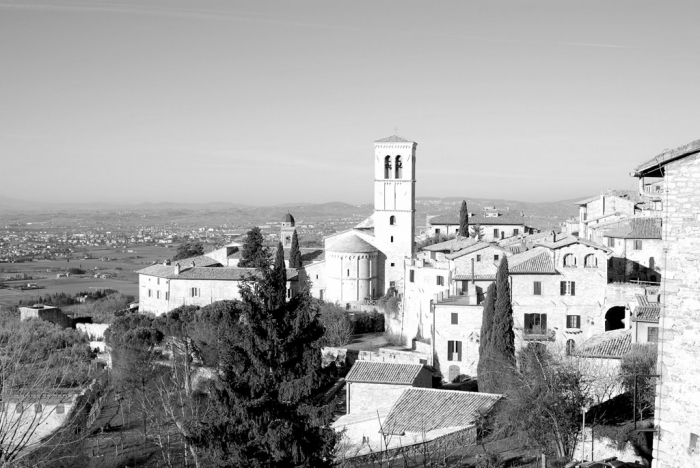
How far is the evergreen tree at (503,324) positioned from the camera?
27.8 m

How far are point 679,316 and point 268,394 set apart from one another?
9.83 meters

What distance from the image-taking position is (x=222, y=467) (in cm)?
1499

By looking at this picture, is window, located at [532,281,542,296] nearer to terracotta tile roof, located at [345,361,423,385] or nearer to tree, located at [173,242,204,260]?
terracotta tile roof, located at [345,361,423,385]

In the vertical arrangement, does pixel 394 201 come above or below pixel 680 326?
above

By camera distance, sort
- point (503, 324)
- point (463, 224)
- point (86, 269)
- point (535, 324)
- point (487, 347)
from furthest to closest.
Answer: point (86, 269) < point (463, 224) < point (535, 324) < point (487, 347) < point (503, 324)

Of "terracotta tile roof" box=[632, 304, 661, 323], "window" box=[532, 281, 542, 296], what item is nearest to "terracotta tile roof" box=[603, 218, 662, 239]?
"window" box=[532, 281, 542, 296]

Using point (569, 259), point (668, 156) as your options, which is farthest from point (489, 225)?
point (668, 156)

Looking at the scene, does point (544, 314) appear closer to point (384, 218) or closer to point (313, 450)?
point (313, 450)

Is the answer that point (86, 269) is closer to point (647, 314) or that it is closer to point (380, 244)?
point (380, 244)

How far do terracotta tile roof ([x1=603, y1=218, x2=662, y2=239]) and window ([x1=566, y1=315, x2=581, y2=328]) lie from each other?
8.00m

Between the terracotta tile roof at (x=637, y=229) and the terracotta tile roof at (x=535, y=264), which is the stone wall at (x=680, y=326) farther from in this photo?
the terracotta tile roof at (x=637, y=229)

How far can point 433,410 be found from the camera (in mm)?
22641

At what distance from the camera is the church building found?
49.4m

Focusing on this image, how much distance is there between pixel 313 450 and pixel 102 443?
1689 centimetres
